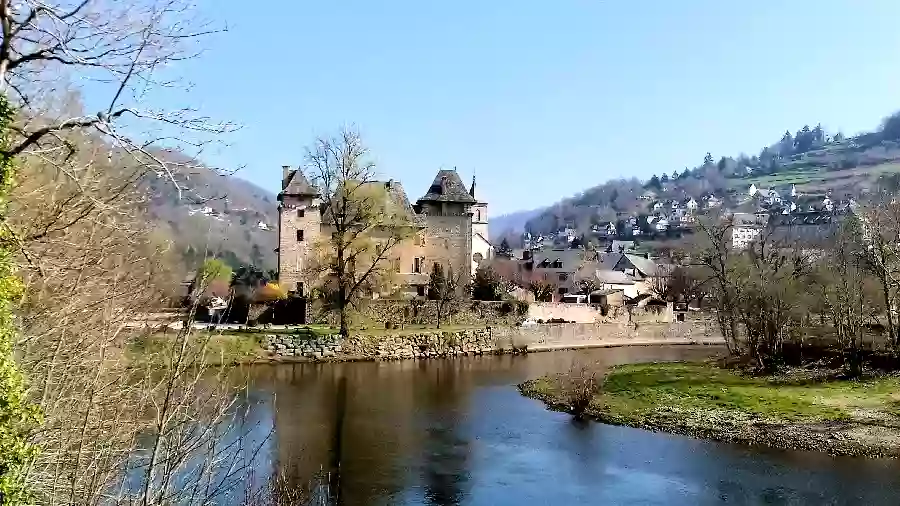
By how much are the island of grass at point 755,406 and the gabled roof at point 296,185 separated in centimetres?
1699

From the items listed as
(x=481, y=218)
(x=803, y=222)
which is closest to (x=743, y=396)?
(x=481, y=218)

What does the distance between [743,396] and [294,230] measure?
23812 millimetres

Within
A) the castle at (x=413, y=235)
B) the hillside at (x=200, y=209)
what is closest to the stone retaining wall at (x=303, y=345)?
the castle at (x=413, y=235)

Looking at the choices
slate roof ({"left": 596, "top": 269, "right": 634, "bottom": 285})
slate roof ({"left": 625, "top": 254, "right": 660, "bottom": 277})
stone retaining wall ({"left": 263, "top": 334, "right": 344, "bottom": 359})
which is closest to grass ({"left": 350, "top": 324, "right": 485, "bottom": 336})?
stone retaining wall ({"left": 263, "top": 334, "right": 344, "bottom": 359})

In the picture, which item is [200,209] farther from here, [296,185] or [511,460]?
[296,185]

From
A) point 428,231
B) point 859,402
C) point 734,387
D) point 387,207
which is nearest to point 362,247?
point 387,207

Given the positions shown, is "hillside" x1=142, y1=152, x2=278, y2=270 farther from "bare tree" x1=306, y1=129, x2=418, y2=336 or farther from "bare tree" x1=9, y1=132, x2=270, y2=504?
"bare tree" x1=306, y1=129, x2=418, y2=336

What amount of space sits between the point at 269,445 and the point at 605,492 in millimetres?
7022

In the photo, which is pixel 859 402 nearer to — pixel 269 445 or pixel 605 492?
pixel 605 492

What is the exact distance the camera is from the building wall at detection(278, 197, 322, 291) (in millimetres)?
39000

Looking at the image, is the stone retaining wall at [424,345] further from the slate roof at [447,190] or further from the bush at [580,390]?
the bush at [580,390]

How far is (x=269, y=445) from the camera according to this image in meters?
16.5

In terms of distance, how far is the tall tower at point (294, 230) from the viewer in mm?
39031

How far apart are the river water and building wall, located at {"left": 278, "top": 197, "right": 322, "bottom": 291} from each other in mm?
15303
